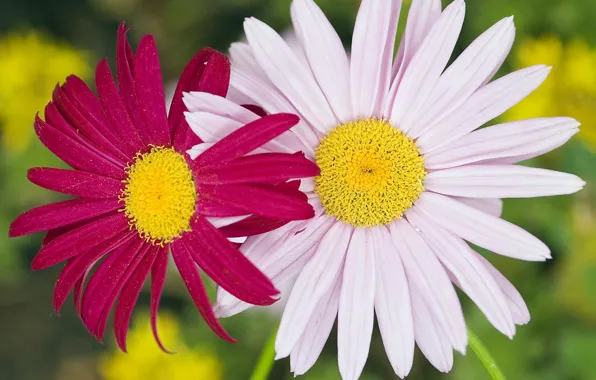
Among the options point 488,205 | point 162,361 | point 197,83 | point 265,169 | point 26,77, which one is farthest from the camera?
point 26,77

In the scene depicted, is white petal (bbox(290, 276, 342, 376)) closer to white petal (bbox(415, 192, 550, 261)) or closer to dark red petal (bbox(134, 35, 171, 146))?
white petal (bbox(415, 192, 550, 261))

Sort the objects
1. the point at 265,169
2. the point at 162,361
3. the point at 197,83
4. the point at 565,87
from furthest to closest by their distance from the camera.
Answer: the point at 162,361 → the point at 565,87 → the point at 197,83 → the point at 265,169

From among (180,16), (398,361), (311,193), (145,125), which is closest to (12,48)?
(180,16)

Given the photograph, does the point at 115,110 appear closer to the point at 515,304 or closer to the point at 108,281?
the point at 108,281

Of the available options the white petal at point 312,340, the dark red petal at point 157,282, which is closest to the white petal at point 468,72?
the white petal at point 312,340

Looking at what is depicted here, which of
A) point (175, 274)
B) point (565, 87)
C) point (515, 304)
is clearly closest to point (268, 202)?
point (515, 304)

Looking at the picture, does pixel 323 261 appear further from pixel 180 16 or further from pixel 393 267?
pixel 180 16
